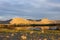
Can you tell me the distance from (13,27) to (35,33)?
1146 millimetres

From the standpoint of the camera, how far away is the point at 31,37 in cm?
896

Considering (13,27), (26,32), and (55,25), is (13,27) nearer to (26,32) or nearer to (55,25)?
(26,32)

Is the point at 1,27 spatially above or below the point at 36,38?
above

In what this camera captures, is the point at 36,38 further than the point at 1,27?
No

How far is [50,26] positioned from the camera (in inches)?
367

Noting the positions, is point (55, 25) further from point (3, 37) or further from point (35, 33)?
point (3, 37)

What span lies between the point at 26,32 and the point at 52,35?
1.22 m

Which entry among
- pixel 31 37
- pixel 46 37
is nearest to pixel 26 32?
pixel 31 37

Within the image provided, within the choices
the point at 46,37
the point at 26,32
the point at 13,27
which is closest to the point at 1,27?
the point at 13,27

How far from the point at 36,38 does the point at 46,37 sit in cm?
47

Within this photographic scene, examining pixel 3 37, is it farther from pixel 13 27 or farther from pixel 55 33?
pixel 55 33

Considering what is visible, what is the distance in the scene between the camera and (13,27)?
9.35 meters

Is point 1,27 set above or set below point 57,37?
above

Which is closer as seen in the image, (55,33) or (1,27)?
(55,33)
